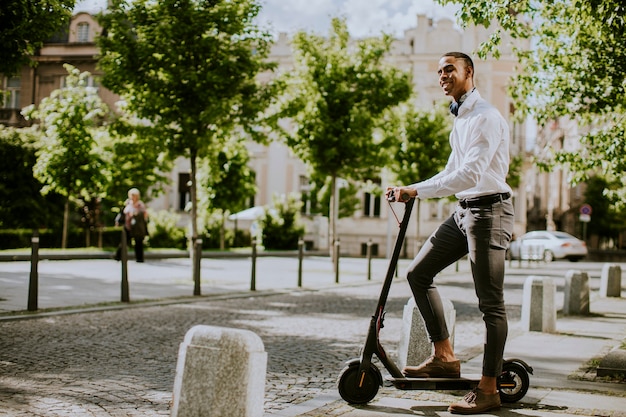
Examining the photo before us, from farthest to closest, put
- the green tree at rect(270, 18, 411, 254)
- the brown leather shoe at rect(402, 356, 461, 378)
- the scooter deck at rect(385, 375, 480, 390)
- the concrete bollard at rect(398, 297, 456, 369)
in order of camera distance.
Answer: the green tree at rect(270, 18, 411, 254) < the concrete bollard at rect(398, 297, 456, 369) < the brown leather shoe at rect(402, 356, 461, 378) < the scooter deck at rect(385, 375, 480, 390)

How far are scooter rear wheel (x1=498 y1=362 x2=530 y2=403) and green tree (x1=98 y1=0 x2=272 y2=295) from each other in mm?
10794

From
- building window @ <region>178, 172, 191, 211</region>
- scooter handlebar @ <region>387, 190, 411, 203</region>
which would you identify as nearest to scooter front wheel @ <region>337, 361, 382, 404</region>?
scooter handlebar @ <region>387, 190, 411, 203</region>

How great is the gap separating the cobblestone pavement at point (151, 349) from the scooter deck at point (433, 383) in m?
0.82

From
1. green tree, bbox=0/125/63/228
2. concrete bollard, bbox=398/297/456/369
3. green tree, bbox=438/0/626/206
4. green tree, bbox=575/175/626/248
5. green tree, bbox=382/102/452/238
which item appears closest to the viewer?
concrete bollard, bbox=398/297/456/369

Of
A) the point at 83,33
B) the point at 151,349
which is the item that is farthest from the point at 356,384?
the point at 83,33

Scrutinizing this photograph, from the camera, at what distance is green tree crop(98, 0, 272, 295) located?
49.6 ft

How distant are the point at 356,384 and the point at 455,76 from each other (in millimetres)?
2045

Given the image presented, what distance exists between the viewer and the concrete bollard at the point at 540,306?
9.73 m

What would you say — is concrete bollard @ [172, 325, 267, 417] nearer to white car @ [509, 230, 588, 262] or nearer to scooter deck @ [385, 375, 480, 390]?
scooter deck @ [385, 375, 480, 390]

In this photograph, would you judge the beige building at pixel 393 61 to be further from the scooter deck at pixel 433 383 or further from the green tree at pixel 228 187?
the scooter deck at pixel 433 383

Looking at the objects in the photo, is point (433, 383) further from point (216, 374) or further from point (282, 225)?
point (282, 225)

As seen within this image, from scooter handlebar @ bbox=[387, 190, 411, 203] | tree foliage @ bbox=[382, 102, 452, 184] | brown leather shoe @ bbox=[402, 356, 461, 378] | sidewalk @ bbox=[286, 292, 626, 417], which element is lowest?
sidewalk @ bbox=[286, 292, 626, 417]

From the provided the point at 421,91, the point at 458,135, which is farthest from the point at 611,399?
the point at 421,91

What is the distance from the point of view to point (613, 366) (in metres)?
6.41
